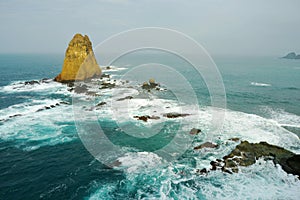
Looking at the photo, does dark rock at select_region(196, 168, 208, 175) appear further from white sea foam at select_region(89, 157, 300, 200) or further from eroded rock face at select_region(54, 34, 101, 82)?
eroded rock face at select_region(54, 34, 101, 82)

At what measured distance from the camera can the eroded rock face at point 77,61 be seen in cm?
5584

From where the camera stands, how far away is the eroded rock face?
5584 centimetres

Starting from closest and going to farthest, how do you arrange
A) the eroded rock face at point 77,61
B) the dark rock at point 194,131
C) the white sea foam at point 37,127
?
1. the white sea foam at point 37,127
2. the dark rock at point 194,131
3. the eroded rock face at point 77,61

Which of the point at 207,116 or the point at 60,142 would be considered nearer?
the point at 60,142

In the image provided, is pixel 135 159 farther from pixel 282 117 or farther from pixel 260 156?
pixel 282 117

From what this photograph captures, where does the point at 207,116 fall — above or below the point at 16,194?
above

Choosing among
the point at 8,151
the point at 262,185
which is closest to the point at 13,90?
the point at 8,151

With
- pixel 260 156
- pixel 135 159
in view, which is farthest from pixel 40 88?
pixel 260 156

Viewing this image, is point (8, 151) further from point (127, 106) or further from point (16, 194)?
point (127, 106)

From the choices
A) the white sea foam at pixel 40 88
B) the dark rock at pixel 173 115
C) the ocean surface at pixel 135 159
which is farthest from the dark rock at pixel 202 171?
the white sea foam at pixel 40 88

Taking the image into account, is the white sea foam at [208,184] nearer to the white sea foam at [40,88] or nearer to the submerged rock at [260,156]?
the submerged rock at [260,156]

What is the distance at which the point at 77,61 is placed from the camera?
184 ft

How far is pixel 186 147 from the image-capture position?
21812 millimetres

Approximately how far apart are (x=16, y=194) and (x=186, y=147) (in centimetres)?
1589
